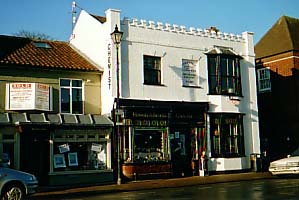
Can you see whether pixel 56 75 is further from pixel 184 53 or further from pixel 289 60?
pixel 289 60

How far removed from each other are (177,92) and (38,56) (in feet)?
25.4

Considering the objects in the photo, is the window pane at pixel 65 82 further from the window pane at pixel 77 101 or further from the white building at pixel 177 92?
the white building at pixel 177 92

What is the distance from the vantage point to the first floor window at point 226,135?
26609 mm

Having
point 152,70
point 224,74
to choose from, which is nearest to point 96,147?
point 152,70

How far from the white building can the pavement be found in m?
1.20

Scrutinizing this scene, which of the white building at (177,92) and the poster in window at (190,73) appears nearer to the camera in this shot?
the white building at (177,92)

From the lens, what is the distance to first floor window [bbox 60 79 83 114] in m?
23.4

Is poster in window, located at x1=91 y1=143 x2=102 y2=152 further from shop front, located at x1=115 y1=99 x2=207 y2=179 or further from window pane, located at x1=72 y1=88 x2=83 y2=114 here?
window pane, located at x1=72 y1=88 x2=83 y2=114

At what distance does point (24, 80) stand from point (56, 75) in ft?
5.49

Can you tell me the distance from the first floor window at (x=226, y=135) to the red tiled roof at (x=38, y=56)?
770 centimetres

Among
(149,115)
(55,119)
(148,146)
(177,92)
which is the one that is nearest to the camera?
(55,119)

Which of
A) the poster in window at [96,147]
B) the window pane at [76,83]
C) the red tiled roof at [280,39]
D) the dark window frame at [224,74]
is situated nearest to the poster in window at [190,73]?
the dark window frame at [224,74]

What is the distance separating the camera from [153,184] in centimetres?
2144

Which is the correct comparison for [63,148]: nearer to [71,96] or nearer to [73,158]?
[73,158]
